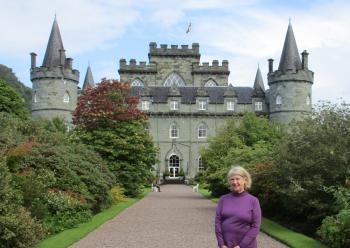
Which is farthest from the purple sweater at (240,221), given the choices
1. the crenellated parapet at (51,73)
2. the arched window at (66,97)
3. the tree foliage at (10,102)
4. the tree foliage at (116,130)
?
the arched window at (66,97)

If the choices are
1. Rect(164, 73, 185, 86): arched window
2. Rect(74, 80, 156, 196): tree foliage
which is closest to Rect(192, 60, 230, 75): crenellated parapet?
Rect(164, 73, 185, 86): arched window

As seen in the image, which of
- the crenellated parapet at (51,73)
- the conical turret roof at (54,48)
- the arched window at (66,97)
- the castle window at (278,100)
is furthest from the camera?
the castle window at (278,100)

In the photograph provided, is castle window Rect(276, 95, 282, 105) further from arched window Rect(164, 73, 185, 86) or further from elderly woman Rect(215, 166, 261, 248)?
elderly woman Rect(215, 166, 261, 248)

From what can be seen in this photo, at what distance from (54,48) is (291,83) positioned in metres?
23.9

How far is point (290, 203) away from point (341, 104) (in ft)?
10.6

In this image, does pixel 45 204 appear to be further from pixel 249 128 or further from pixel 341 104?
pixel 249 128

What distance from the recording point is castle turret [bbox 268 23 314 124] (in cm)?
5619

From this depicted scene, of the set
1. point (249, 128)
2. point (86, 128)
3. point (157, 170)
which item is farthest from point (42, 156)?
point (157, 170)

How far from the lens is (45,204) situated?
1531cm

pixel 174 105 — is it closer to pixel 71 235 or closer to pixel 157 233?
pixel 157 233

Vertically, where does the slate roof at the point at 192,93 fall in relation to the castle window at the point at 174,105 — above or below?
above

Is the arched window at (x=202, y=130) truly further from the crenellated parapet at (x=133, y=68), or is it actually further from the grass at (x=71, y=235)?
the grass at (x=71, y=235)

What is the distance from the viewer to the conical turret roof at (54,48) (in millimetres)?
55688

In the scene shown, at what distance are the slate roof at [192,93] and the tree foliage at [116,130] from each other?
2944 cm
